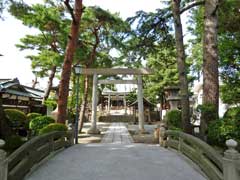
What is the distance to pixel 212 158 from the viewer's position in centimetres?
526

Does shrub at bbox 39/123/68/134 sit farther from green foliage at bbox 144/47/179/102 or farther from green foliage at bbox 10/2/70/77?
green foliage at bbox 144/47/179/102

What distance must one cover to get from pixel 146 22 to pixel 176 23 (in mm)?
1798

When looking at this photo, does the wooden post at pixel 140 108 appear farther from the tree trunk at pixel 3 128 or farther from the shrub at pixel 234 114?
the tree trunk at pixel 3 128

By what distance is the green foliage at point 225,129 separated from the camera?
792cm

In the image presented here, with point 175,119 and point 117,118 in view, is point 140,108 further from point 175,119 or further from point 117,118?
point 117,118

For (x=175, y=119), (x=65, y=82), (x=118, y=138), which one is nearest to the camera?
(x=65, y=82)

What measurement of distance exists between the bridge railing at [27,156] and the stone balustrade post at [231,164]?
3.63m

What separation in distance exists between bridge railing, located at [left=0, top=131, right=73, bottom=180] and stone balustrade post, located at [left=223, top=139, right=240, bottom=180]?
3633mm

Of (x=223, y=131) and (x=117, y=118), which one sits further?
(x=117, y=118)


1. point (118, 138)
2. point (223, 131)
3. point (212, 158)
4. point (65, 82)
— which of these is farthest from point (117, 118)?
point (212, 158)

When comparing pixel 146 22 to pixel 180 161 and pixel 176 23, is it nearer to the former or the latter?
pixel 176 23

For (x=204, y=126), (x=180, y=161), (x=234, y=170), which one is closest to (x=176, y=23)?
(x=204, y=126)

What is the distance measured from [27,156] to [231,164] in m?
4.16

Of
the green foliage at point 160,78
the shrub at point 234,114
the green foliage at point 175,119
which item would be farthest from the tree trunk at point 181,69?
the green foliage at point 160,78
